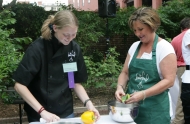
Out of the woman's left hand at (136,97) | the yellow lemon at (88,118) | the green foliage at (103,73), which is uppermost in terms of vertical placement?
the woman's left hand at (136,97)

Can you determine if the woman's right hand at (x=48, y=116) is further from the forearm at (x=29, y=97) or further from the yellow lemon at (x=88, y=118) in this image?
the yellow lemon at (x=88, y=118)

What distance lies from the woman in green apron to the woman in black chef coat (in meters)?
Answer: 0.35

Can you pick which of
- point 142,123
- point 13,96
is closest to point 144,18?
point 142,123

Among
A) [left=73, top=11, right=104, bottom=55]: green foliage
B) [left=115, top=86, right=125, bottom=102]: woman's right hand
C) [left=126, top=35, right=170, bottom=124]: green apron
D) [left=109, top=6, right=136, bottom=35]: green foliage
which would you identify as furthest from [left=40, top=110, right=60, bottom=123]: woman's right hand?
[left=109, top=6, right=136, bottom=35]: green foliage

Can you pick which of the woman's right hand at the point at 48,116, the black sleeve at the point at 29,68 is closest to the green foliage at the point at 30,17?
the black sleeve at the point at 29,68

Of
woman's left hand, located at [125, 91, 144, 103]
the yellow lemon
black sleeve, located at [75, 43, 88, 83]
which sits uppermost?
black sleeve, located at [75, 43, 88, 83]

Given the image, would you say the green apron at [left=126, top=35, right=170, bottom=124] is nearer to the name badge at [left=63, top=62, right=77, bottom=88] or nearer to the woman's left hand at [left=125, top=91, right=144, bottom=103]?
the woman's left hand at [left=125, top=91, right=144, bottom=103]

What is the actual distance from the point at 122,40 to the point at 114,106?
974 cm

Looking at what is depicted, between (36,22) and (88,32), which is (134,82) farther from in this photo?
(36,22)

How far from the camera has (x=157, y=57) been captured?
1.92 meters

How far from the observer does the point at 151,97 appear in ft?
6.41

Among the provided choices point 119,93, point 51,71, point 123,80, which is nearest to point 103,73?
point 123,80

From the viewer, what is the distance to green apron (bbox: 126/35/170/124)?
6.32 feet

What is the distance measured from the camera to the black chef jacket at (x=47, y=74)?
177 centimetres
